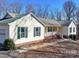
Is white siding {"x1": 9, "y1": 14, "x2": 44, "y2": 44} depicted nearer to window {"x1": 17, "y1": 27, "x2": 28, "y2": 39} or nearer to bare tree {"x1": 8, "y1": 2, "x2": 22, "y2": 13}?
window {"x1": 17, "y1": 27, "x2": 28, "y2": 39}

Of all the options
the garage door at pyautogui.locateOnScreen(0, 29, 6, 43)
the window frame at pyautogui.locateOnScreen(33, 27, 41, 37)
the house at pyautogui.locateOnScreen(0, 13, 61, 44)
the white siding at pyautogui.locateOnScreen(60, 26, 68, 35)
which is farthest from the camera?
the white siding at pyautogui.locateOnScreen(60, 26, 68, 35)

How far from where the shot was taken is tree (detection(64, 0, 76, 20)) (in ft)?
209

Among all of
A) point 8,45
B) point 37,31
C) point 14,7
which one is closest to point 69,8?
point 14,7

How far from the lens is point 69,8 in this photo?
6531 centimetres

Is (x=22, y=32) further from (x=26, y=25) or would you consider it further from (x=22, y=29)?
(x=26, y=25)

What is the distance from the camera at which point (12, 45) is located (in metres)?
17.3

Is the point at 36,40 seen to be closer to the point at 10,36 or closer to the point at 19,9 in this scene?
the point at 10,36

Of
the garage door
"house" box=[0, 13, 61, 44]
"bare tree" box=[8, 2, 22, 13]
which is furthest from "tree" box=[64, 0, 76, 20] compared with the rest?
the garage door

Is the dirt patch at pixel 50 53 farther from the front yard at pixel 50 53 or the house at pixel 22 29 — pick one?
the house at pixel 22 29

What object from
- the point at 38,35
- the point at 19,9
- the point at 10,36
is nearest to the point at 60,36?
the point at 38,35

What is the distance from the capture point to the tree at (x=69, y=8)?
63656mm

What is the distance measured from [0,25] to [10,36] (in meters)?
1.88

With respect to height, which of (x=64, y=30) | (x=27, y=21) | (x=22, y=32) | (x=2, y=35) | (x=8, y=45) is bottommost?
(x=8, y=45)

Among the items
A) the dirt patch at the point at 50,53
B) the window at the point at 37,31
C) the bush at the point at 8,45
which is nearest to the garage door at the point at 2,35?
the bush at the point at 8,45
